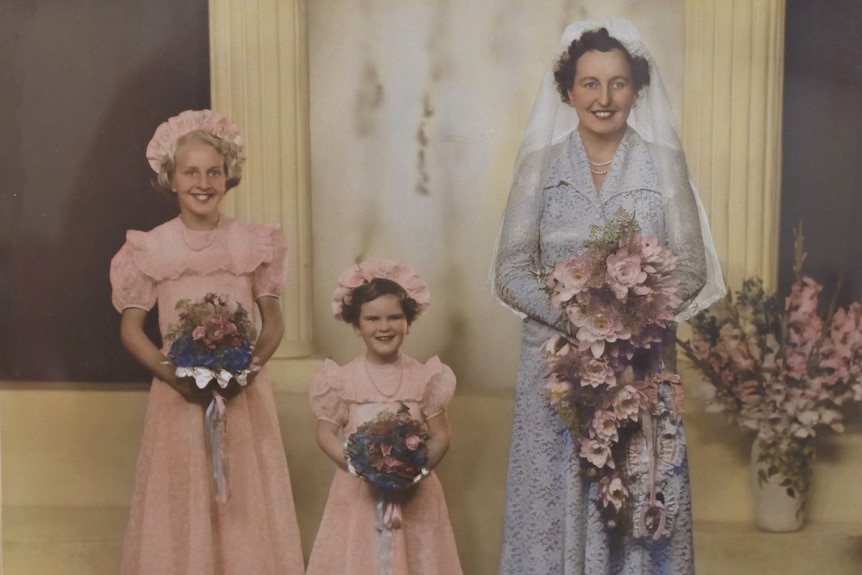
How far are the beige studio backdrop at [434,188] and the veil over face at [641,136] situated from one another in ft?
0.40

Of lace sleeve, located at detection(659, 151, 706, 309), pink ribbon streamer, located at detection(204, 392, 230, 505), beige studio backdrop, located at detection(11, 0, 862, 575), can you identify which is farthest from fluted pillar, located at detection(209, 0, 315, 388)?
lace sleeve, located at detection(659, 151, 706, 309)

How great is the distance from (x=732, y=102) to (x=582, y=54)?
44 centimetres

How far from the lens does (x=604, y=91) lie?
3.25 metres

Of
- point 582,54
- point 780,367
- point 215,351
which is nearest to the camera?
point 215,351

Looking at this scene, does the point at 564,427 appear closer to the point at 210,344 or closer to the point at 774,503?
the point at 774,503

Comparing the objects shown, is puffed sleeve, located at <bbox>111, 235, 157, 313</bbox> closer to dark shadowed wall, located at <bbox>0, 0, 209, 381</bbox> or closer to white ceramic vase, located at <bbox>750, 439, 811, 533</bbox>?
dark shadowed wall, located at <bbox>0, 0, 209, 381</bbox>

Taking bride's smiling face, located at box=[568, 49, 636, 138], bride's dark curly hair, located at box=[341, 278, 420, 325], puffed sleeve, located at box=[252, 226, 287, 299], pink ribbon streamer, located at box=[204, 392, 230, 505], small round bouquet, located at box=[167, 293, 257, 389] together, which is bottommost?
pink ribbon streamer, located at box=[204, 392, 230, 505]

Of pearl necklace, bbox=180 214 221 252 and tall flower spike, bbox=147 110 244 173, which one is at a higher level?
tall flower spike, bbox=147 110 244 173

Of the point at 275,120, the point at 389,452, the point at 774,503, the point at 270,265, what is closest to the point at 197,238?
the point at 270,265

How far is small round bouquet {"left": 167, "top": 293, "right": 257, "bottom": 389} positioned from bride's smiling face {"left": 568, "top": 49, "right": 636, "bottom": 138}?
3.26ft

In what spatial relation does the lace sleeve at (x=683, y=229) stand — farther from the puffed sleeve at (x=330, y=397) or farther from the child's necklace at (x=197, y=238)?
the child's necklace at (x=197, y=238)

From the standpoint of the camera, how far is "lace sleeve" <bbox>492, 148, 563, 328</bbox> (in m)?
3.29

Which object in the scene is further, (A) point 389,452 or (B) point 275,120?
(B) point 275,120

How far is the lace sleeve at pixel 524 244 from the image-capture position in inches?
129
